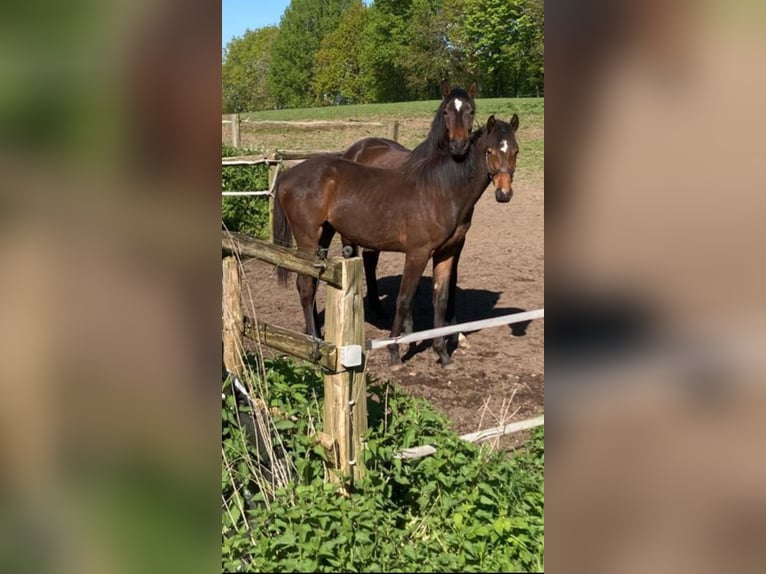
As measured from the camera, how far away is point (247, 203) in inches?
382

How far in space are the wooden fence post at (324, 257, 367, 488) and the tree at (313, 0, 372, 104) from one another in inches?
1965

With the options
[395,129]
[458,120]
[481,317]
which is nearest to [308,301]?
[481,317]

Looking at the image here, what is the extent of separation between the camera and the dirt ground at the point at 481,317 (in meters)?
4.38

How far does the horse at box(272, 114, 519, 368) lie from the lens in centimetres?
488

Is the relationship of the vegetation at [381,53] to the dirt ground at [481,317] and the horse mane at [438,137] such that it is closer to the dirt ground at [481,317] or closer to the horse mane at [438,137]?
the dirt ground at [481,317]

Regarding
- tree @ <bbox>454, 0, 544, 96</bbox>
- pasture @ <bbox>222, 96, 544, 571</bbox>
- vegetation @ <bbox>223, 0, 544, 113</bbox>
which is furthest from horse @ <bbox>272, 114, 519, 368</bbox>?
tree @ <bbox>454, 0, 544, 96</bbox>

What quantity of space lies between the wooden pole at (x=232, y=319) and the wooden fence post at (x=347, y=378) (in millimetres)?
429

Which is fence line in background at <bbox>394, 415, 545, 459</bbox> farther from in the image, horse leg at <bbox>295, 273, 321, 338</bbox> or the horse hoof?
the horse hoof

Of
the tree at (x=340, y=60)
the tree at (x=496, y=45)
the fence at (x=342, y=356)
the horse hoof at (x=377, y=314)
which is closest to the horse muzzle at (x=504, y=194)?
the horse hoof at (x=377, y=314)
